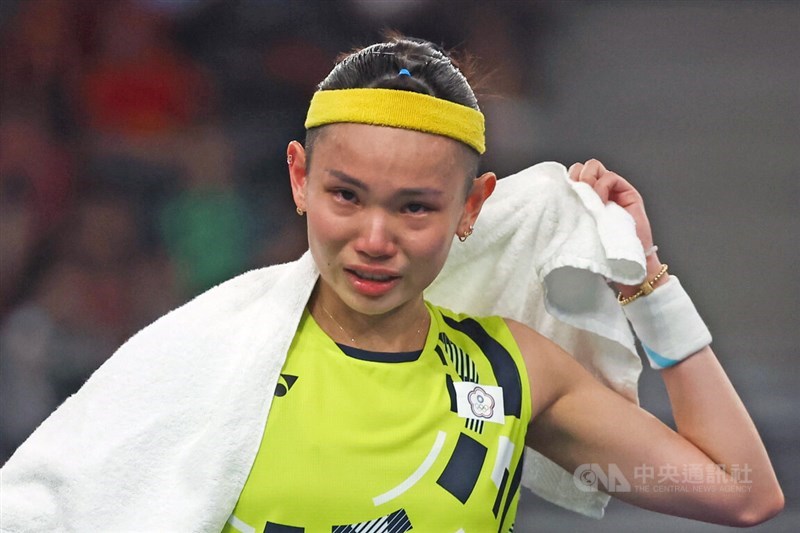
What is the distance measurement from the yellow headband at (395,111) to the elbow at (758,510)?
0.69m

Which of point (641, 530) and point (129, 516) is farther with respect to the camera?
point (641, 530)

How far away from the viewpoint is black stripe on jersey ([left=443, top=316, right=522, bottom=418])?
153cm

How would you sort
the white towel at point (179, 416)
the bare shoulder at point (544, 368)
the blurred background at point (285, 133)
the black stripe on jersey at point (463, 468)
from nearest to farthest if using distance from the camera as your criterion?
the white towel at point (179, 416) < the black stripe on jersey at point (463, 468) < the bare shoulder at point (544, 368) < the blurred background at point (285, 133)

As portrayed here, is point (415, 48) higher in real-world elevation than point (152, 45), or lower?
lower

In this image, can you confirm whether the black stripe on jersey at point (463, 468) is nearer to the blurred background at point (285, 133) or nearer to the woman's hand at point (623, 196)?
the woman's hand at point (623, 196)

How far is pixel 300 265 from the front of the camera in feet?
4.91

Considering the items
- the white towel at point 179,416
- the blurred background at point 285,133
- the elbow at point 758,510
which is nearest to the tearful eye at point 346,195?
the white towel at point 179,416

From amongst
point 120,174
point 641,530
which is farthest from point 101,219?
point 641,530

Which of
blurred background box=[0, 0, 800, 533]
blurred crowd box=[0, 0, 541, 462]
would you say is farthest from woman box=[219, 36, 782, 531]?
blurred crowd box=[0, 0, 541, 462]

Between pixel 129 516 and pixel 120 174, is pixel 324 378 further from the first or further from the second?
pixel 120 174

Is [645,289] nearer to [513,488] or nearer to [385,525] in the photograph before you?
[513,488]

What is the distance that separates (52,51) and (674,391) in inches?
85.2

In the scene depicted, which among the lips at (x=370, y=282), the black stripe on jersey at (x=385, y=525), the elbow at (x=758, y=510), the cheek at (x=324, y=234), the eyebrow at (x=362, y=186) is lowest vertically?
the black stripe on jersey at (x=385, y=525)

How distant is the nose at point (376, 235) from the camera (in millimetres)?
1342
